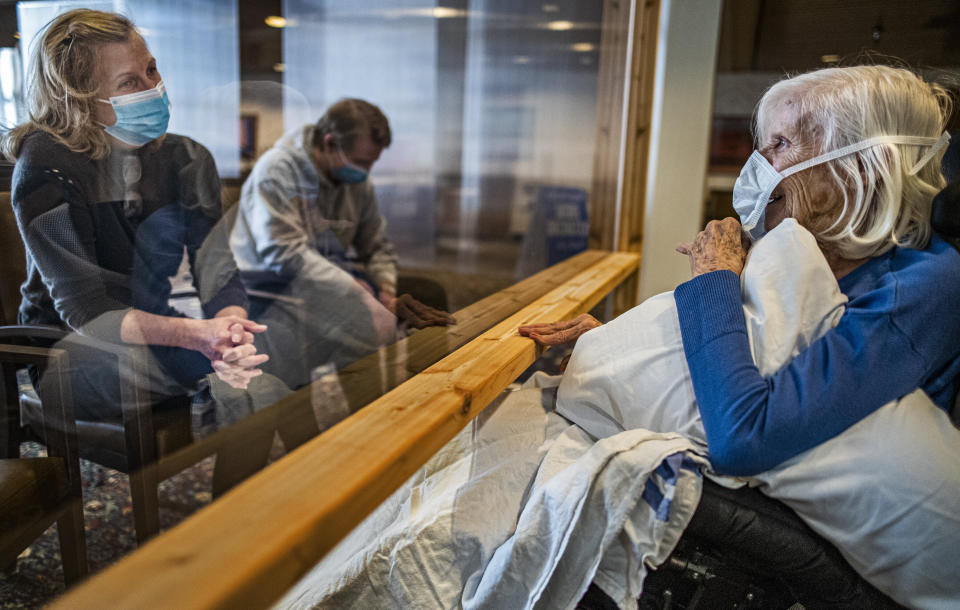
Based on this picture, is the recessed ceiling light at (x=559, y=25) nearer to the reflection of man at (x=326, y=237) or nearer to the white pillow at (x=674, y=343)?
the reflection of man at (x=326, y=237)

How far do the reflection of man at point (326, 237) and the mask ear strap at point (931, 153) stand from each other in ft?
3.53

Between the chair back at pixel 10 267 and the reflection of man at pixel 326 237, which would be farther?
the reflection of man at pixel 326 237

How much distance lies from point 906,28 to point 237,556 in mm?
2285

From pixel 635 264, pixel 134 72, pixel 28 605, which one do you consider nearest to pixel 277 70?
pixel 635 264

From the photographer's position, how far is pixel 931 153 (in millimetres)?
961

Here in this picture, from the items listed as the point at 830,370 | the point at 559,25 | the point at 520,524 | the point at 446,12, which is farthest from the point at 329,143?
the point at 446,12

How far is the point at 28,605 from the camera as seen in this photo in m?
0.89

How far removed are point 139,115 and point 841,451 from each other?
4.08 feet

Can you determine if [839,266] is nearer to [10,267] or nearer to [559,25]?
[10,267]

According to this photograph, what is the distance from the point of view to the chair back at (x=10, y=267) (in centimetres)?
114

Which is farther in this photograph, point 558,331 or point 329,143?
point 329,143

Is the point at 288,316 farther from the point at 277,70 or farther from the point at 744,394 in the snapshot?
the point at 277,70

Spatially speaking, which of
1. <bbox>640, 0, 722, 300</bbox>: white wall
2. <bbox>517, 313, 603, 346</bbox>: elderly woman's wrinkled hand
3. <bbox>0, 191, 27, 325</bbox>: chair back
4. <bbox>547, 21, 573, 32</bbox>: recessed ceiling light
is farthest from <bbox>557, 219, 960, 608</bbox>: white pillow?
<bbox>547, 21, 573, 32</bbox>: recessed ceiling light

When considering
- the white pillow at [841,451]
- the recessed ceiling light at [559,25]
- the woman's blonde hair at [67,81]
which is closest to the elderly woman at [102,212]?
the woman's blonde hair at [67,81]
